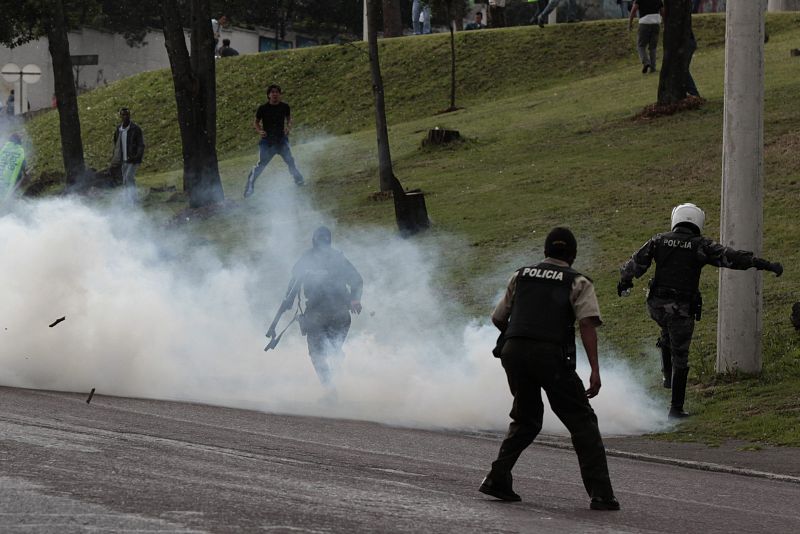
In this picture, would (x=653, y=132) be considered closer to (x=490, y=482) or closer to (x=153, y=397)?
(x=153, y=397)

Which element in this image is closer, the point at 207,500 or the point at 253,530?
the point at 253,530

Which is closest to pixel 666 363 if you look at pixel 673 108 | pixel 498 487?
pixel 498 487

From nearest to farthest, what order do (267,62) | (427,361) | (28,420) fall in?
1. (28,420)
2. (427,361)
3. (267,62)

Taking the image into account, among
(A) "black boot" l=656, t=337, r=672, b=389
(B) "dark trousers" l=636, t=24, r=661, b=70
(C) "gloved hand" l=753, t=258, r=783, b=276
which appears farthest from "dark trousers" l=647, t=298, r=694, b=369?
(B) "dark trousers" l=636, t=24, r=661, b=70

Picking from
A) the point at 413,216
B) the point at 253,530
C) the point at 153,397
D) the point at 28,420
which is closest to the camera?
the point at 253,530

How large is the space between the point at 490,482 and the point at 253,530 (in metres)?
2.20

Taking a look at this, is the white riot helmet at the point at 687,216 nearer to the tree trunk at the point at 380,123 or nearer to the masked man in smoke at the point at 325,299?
the masked man in smoke at the point at 325,299

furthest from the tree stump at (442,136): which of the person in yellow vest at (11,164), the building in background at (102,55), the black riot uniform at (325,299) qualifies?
the building in background at (102,55)

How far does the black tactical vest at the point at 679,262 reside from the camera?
13.3 metres

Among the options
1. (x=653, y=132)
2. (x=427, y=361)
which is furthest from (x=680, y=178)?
(x=427, y=361)

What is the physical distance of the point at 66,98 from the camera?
34.4m

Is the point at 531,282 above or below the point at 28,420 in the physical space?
above

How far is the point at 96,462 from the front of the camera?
344 inches

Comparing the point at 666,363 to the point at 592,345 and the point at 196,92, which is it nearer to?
the point at 592,345
